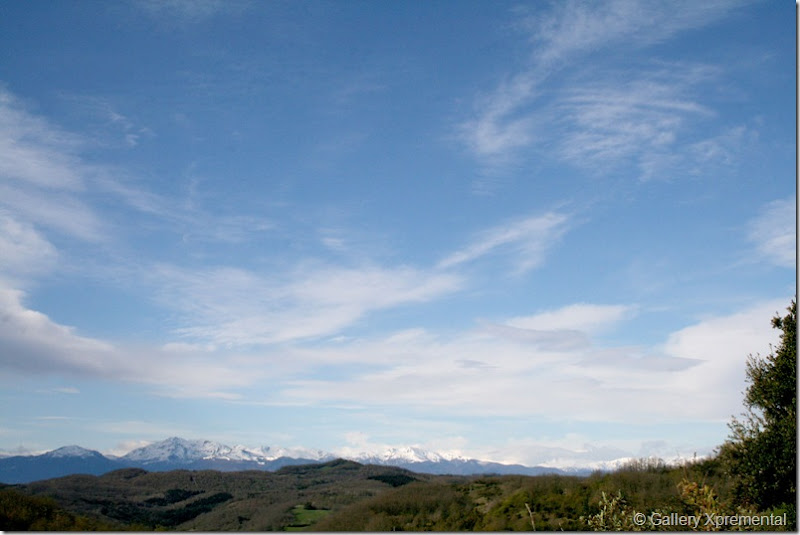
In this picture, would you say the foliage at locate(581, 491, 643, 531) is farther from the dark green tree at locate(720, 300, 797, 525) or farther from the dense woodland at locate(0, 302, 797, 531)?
the dark green tree at locate(720, 300, 797, 525)

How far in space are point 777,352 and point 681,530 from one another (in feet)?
41.2

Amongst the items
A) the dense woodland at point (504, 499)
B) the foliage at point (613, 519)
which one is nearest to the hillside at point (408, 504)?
the dense woodland at point (504, 499)

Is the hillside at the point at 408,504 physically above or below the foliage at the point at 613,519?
below

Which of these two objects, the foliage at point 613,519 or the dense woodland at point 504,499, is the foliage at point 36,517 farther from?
the foliage at point 613,519

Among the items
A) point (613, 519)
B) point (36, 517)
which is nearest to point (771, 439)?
point (613, 519)

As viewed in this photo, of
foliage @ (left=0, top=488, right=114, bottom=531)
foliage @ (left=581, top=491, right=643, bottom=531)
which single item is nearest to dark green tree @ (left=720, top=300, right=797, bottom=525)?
foliage @ (left=581, top=491, right=643, bottom=531)

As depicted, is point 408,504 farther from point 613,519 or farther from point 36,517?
point 613,519

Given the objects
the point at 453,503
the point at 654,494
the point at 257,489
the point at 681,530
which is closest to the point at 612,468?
the point at 654,494

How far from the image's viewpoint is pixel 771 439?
19797 millimetres

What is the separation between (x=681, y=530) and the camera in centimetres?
1154

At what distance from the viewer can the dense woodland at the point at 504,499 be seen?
1848cm

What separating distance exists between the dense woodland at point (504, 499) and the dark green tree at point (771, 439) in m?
0.03

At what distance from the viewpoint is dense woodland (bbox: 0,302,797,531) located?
18484 mm

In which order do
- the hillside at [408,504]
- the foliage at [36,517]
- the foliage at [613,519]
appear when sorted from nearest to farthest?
1. the foliage at [613,519]
2. the foliage at [36,517]
3. the hillside at [408,504]
